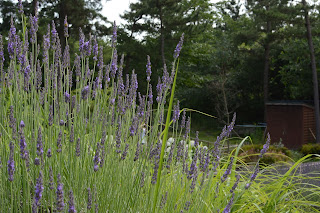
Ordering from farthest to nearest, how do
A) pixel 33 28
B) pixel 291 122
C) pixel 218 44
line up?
pixel 218 44 → pixel 291 122 → pixel 33 28

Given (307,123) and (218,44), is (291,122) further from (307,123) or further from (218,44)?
(218,44)

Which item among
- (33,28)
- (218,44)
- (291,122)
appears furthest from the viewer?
(218,44)

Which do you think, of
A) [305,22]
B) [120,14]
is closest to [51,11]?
[120,14]

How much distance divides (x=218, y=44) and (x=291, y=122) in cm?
849

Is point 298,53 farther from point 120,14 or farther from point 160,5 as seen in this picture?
point 120,14

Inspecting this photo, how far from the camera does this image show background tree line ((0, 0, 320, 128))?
18.5m

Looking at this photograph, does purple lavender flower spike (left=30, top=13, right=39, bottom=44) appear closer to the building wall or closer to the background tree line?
the background tree line

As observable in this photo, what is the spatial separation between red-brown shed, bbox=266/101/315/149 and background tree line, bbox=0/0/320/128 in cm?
161

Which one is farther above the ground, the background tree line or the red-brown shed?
the background tree line

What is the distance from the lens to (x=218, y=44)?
26.0 meters

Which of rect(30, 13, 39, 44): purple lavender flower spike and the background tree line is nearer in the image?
rect(30, 13, 39, 44): purple lavender flower spike

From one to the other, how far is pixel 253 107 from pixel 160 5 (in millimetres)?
9931

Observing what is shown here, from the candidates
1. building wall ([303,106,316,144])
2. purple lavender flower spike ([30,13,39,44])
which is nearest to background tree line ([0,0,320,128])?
building wall ([303,106,316,144])

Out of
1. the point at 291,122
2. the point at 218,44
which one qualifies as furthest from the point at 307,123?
the point at 218,44
